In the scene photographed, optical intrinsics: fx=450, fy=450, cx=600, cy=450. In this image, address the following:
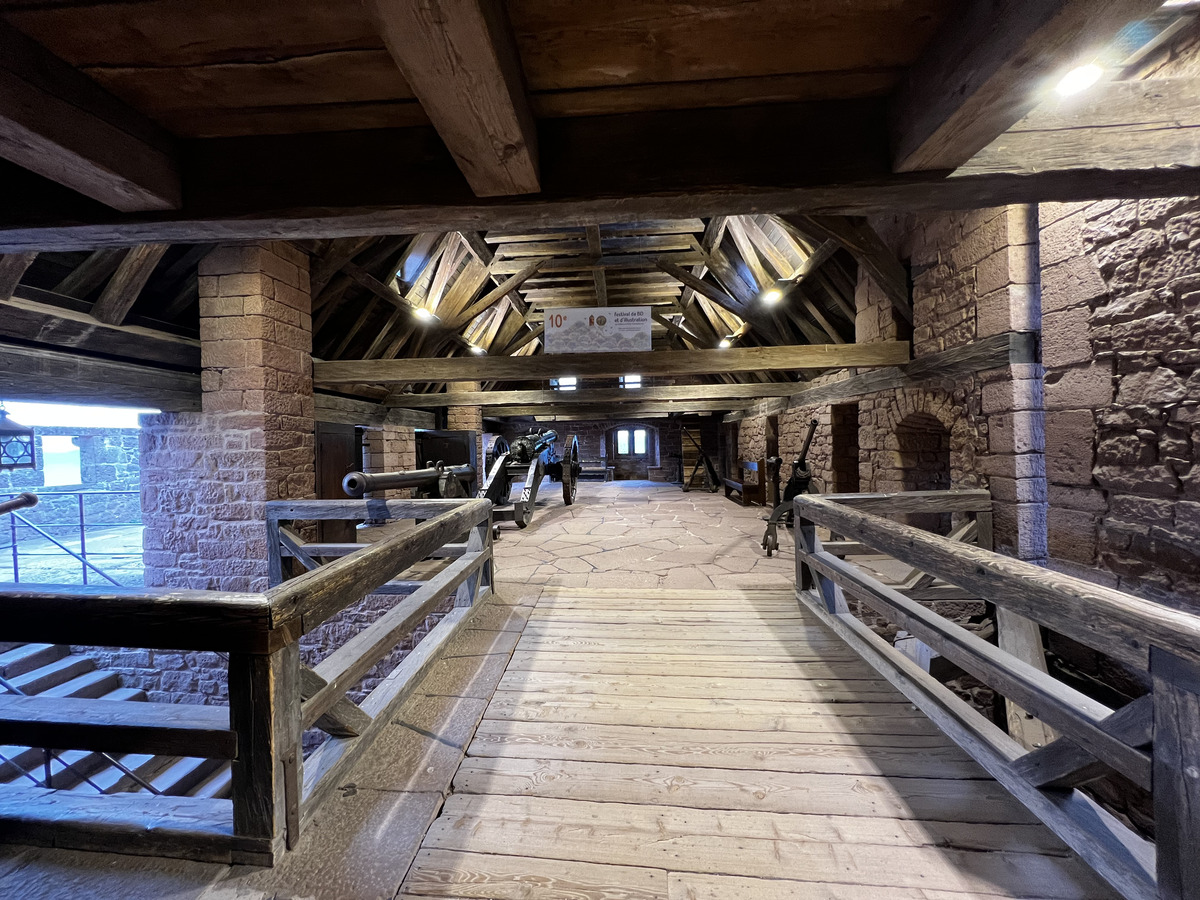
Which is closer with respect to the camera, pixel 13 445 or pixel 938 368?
pixel 938 368

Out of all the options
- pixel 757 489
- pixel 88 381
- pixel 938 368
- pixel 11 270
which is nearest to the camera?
pixel 11 270

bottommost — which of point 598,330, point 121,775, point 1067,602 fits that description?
point 121,775

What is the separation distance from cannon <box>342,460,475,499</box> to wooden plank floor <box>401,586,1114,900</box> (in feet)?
6.51

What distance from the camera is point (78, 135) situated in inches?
55.4

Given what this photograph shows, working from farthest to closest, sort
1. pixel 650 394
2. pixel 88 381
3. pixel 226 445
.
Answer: pixel 650 394
pixel 226 445
pixel 88 381

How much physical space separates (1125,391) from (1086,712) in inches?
105

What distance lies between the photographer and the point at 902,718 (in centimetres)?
209

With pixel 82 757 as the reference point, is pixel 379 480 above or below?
above

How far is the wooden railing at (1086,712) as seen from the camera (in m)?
1.06

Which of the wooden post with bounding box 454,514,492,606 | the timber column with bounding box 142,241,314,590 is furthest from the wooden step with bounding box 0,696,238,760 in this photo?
the timber column with bounding box 142,241,314,590

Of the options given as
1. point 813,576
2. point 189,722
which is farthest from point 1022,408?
point 189,722

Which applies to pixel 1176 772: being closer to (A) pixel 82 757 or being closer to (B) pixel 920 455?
(B) pixel 920 455

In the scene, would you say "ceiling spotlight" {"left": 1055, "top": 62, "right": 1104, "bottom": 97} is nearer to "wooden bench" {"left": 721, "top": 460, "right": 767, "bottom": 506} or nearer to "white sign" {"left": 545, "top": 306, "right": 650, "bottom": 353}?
"white sign" {"left": 545, "top": 306, "right": 650, "bottom": 353}

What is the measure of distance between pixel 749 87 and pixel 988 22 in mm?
637
